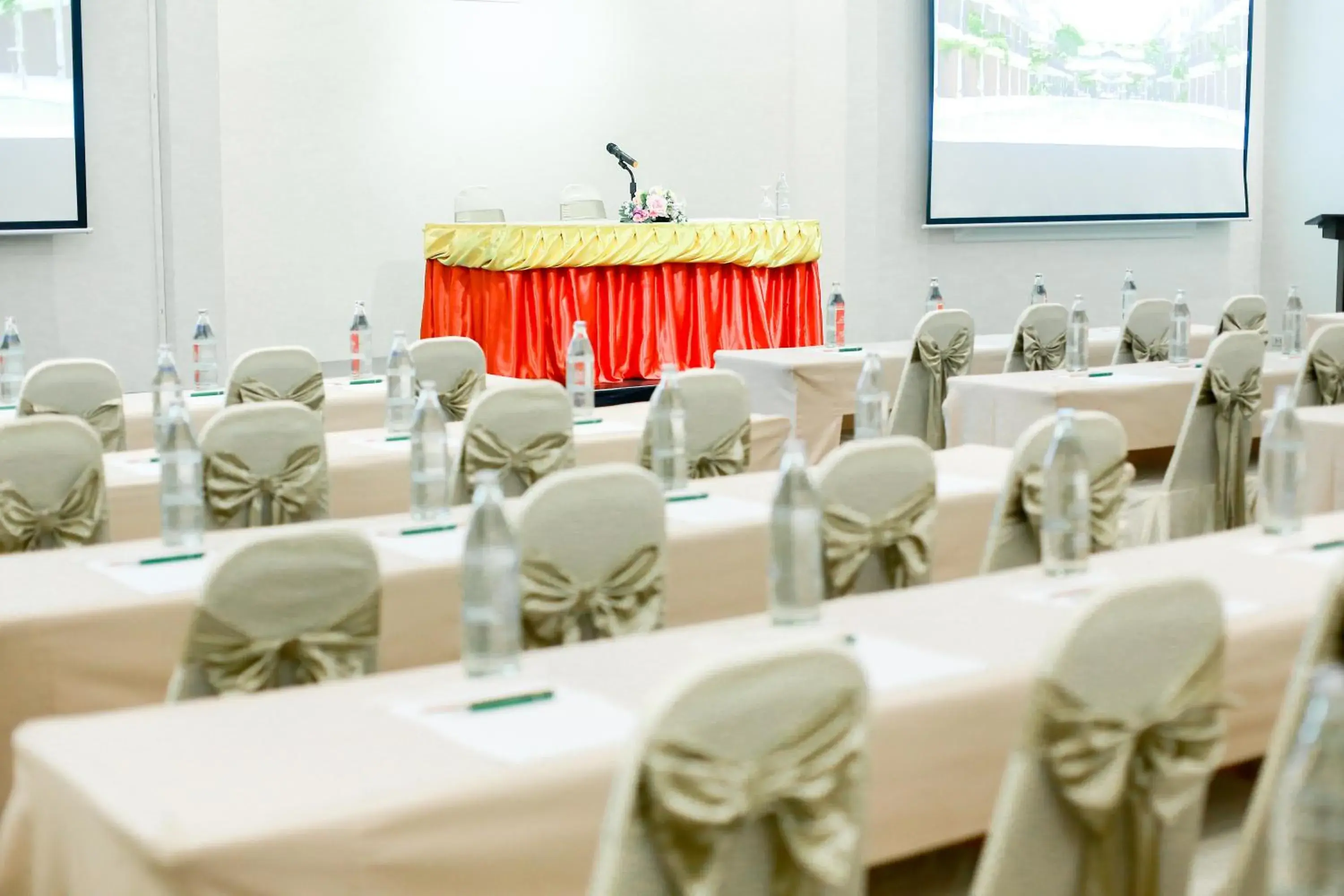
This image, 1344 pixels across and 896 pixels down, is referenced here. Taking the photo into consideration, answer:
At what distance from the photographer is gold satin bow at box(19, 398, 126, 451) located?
6133 mm

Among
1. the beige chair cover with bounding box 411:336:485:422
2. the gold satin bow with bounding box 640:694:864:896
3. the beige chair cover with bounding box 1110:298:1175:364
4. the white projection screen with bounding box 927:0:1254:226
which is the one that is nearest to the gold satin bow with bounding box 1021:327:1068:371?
the beige chair cover with bounding box 1110:298:1175:364

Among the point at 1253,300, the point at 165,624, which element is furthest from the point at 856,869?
the point at 1253,300

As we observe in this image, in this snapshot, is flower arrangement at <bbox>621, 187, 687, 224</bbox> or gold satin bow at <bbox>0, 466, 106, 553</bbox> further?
flower arrangement at <bbox>621, 187, 687, 224</bbox>

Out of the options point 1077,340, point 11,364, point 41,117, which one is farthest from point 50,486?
point 41,117

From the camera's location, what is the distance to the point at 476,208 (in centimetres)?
1186

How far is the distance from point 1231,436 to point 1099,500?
2.22m

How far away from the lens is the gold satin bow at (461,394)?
7.12 meters

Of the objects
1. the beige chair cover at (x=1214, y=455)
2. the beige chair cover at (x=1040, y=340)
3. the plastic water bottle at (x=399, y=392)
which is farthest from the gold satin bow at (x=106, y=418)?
the beige chair cover at (x=1040, y=340)

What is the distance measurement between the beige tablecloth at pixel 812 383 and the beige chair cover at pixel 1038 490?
3.59 meters

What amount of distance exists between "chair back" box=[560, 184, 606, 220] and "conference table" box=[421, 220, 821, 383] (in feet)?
0.95

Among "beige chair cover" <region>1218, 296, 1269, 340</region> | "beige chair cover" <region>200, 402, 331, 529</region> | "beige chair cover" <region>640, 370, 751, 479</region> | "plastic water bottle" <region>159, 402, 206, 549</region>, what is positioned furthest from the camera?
"beige chair cover" <region>1218, 296, 1269, 340</region>

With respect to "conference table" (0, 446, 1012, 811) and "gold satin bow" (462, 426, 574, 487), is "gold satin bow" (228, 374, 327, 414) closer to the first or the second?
"gold satin bow" (462, 426, 574, 487)

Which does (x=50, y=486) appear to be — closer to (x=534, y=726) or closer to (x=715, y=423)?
(x=715, y=423)

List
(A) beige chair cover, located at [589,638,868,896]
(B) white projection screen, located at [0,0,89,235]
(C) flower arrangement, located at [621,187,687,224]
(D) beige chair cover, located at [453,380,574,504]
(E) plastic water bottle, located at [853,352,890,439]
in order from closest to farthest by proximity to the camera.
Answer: (A) beige chair cover, located at [589,638,868,896], (D) beige chair cover, located at [453,380,574,504], (E) plastic water bottle, located at [853,352,890,439], (B) white projection screen, located at [0,0,89,235], (C) flower arrangement, located at [621,187,687,224]
